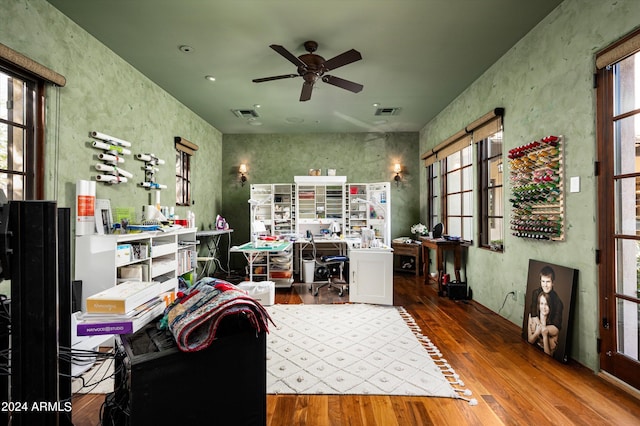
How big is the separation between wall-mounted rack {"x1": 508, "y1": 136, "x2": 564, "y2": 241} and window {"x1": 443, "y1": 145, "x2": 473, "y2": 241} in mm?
1403

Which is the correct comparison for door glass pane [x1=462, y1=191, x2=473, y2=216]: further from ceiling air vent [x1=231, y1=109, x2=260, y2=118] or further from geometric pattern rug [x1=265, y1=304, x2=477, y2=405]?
ceiling air vent [x1=231, y1=109, x2=260, y2=118]

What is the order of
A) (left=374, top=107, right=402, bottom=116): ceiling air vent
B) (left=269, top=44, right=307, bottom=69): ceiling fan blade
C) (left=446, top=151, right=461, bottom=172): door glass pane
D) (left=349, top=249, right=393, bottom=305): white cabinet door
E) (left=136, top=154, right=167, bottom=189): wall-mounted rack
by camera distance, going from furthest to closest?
1. (left=374, top=107, right=402, bottom=116): ceiling air vent
2. (left=446, top=151, right=461, bottom=172): door glass pane
3. (left=349, top=249, right=393, bottom=305): white cabinet door
4. (left=136, top=154, right=167, bottom=189): wall-mounted rack
5. (left=269, top=44, right=307, bottom=69): ceiling fan blade

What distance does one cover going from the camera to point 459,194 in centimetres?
527

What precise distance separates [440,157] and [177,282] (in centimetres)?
487

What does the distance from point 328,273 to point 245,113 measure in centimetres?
330

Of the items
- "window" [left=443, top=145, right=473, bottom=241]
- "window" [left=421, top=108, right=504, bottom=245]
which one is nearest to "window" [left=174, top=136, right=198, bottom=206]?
"window" [left=421, top=108, right=504, bottom=245]

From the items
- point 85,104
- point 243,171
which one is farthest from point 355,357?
point 243,171

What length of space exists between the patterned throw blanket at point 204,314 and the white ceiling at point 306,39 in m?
2.60

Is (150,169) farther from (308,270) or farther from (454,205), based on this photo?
(454,205)

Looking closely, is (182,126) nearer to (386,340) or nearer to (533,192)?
(386,340)

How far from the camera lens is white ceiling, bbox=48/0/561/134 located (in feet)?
9.11

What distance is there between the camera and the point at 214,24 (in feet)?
9.91

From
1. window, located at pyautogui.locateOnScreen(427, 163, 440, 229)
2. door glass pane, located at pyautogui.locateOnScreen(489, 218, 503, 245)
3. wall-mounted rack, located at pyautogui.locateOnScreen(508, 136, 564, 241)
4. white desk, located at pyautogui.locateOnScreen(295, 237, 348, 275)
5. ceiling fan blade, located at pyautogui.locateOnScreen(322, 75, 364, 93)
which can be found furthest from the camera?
window, located at pyautogui.locateOnScreen(427, 163, 440, 229)

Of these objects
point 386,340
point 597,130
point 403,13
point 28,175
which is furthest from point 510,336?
point 28,175
